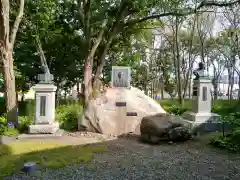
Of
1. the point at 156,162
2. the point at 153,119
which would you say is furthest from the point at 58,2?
the point at 156,162

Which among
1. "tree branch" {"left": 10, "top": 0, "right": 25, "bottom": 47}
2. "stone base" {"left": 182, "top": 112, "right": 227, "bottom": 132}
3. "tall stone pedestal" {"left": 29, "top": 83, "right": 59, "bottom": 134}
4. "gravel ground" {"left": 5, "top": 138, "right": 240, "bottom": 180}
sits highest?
"tree branch" {"left": 10, "top": 0, "right": 25, "bottom": 47}

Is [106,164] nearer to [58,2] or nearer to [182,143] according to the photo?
[182,143]

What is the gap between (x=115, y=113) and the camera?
8312 millimetres

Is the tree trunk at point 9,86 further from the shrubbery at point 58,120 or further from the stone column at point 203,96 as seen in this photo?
the stone column at point 203,96

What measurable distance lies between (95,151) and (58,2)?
8285 millimetres

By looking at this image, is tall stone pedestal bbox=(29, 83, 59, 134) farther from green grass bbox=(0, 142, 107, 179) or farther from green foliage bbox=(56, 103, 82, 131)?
green grass bbox=(0, 142, 107, 179)

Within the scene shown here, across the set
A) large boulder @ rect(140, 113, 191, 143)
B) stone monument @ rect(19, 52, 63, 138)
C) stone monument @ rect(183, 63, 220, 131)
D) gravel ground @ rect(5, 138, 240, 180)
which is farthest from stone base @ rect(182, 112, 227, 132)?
stone monument @ rect(19, 52, 63, 138)

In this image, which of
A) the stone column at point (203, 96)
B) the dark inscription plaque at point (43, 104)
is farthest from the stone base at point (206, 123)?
the dark inscription plaque at point (43, 104)

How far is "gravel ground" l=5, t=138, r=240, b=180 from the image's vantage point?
443 cm

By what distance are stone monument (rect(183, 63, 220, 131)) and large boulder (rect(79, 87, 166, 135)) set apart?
→ 137cm

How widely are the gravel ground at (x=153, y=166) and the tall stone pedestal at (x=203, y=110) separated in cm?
236

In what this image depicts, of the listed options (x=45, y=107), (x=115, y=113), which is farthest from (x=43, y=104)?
(x=115, y=113)

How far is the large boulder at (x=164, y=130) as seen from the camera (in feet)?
22.7

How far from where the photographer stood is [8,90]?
887cm
